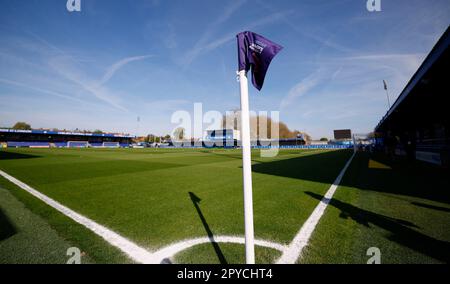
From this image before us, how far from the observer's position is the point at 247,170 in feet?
7.02

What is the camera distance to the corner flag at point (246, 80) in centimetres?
211

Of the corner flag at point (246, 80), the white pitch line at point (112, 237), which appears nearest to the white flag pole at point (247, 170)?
the corner flag at point (246, 80)

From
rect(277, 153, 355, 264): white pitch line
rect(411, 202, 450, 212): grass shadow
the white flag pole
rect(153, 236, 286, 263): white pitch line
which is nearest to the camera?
the white flag pole

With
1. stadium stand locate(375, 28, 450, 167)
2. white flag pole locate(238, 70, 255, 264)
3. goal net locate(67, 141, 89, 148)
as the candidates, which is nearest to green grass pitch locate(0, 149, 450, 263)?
white flag pole locate(238, 70, 255, 264)

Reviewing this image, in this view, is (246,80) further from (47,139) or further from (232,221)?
(47,139)

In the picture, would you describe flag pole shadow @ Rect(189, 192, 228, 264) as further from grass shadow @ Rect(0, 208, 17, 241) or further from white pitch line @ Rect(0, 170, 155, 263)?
grass shadow @ Rect(0, 208, 17, 241)

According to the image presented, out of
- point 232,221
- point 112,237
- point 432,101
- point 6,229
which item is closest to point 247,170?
point 232,221

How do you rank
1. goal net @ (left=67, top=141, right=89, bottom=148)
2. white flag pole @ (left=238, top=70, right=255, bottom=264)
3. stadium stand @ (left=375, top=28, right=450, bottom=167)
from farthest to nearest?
Answer: goal net @ (left=67, top=141, right=89, bottom=148) < stadium stand @ (left=375, top=28, right=450, bottom=167) < white flag pole @ (left=238, top=70, right=255, bottom=264)

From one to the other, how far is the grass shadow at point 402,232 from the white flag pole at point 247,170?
2728 millimetres

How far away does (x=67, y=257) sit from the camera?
8.86ft

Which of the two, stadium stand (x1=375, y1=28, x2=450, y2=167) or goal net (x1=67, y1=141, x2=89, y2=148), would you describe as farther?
goal net (x1=67, y1=141, x2=89, y2=148)

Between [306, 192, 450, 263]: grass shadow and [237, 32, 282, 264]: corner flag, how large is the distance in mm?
2769

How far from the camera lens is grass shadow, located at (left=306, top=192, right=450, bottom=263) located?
2.74 meters
